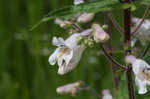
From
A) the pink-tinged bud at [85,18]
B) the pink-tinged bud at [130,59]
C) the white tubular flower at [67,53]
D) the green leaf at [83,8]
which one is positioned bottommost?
the pink-tinged bud at [130,59]

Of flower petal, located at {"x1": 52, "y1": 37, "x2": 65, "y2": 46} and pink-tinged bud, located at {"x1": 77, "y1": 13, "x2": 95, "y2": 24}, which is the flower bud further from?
pink-tinged bud, located at {"x1": 77, "y1": 13, "x2": 95, "y2": 24}

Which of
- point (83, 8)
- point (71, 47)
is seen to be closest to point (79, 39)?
point (71, 47)

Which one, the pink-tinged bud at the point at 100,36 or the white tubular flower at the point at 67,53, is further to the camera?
the white tubular flower at the point at 67,53

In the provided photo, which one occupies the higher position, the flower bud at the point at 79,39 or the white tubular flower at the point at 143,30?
the white tubular flower at the point at 143,30

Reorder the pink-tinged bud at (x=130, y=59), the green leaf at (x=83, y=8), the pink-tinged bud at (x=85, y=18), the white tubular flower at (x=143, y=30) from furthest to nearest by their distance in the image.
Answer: the white tubular flower at (x=143, y=30) → the pink-tinged bud at (x=85, y=18) → the pink-tinged bud at (x=130, y=59) → the green leaf at (x=83, y=8)

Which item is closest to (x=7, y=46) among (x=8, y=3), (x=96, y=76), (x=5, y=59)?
(x=5, y=59)

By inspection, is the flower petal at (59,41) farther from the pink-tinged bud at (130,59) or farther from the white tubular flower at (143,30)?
the white tubular flower at (143,30)

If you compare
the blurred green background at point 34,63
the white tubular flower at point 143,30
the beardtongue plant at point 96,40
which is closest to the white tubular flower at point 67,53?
the beardtongue plant at point 96,40

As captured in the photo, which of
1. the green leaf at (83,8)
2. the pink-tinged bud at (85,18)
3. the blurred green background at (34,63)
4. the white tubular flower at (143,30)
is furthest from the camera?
the blurred green background at (34,63)
